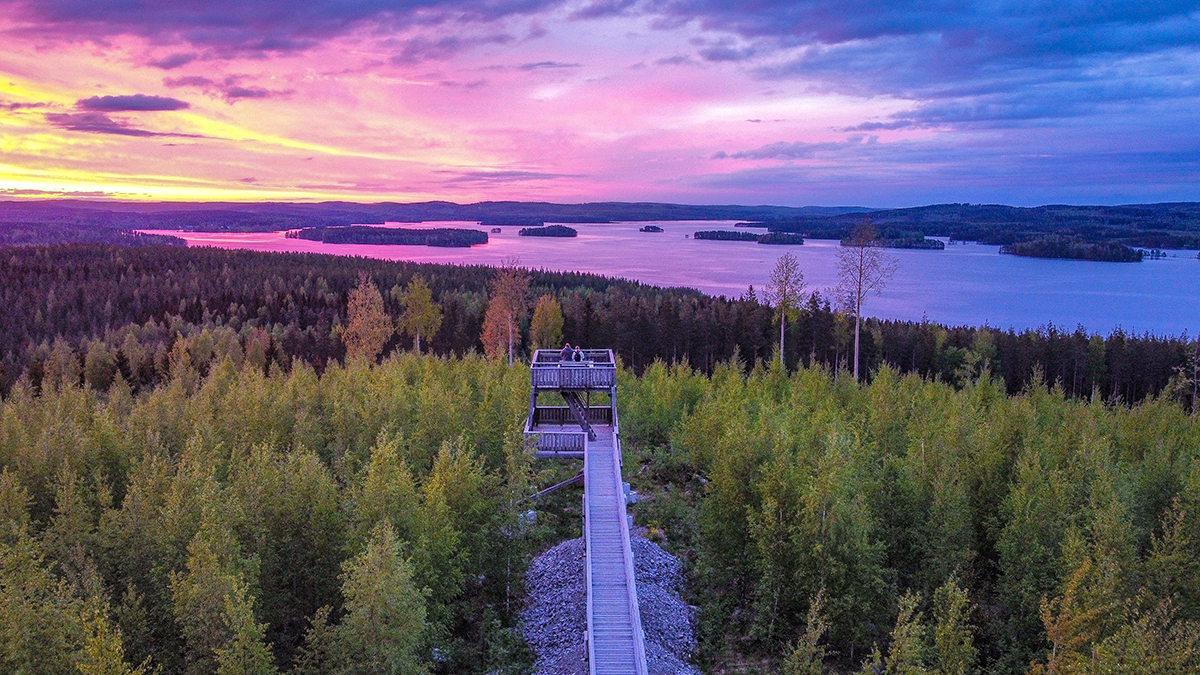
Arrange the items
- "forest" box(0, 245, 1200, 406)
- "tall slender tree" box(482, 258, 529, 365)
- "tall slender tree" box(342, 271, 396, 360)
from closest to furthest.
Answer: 1. "tall slender tree" box(342, 271, 396, 360)
2. "tall slender tree" box(482, 258, 529, 365)
3. "forest" box(0, 245, 1200, 406)

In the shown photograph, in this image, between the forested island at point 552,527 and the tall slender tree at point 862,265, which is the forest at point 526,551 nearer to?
the forested island at point 552,527

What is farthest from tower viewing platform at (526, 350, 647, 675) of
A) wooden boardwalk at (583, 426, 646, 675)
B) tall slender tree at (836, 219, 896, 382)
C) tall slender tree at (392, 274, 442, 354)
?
tall slender tree at (392, 274, 442, 354)

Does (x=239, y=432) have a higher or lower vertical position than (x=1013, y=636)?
higher

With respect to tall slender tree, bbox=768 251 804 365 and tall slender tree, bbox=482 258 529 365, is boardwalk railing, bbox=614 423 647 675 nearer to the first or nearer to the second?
tall slender tree, bbox=768 251 804 365

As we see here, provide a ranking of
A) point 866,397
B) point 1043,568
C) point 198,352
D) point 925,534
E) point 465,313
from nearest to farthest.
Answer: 1. point 1043,568
2. point 925,534
3. point 866,397
4. point 198,352
5. point 465,313

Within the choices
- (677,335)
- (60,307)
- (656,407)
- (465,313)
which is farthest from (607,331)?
(60,307)

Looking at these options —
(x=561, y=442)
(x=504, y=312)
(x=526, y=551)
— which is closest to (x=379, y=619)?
(x=526, y=551)

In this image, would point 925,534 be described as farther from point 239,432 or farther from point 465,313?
point 465,313

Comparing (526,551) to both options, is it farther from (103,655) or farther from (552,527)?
(103,655)
